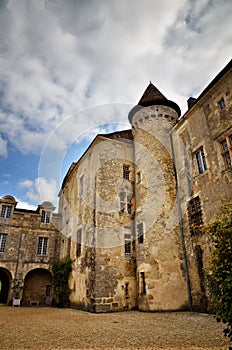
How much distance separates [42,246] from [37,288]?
9.78 ft

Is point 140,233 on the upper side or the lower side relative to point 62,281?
upper

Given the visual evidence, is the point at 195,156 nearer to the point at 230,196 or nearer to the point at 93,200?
the point at 230,196

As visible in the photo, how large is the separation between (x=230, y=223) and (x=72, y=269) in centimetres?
1265

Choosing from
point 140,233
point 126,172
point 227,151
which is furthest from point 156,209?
point 227,151

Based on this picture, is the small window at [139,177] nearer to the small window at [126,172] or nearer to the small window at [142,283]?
the small window at [126,172]

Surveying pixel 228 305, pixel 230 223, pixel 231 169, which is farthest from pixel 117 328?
pixel 231 169

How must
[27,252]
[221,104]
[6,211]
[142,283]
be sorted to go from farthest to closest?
[6,211] → [27,252] → [142,283] → [221,104]

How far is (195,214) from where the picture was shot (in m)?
10.3

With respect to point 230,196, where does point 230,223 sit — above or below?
below

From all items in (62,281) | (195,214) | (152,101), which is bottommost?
(62,281)

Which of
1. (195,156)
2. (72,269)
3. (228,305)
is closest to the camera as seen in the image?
(228,305)

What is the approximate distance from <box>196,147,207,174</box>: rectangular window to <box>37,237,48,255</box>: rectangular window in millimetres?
13144

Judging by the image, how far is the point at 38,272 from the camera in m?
18.1

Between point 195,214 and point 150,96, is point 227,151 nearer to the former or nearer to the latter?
point 195,214
